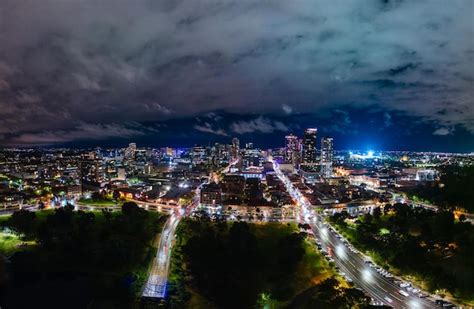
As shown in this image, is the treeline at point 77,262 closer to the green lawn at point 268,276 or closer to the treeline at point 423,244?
the green lawn at point 268,276

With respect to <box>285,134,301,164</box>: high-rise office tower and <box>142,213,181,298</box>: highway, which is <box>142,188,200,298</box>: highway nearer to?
<box>142,213,181,298</box>: highway

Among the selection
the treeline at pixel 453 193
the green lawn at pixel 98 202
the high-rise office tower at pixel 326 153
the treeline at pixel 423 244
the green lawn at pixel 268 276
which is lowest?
the green lawn at pixel 268 276

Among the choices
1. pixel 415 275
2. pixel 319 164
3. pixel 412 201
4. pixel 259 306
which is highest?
pixel 319 164

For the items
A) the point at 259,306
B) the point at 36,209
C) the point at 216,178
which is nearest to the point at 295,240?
the point at 259,306

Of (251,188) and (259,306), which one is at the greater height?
(251,188)

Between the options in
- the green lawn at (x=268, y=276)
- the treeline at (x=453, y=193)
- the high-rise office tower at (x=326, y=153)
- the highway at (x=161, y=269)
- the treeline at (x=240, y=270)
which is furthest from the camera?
the high-rise office tower at (x=326, y=153)

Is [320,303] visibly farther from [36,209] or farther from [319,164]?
[319,164]

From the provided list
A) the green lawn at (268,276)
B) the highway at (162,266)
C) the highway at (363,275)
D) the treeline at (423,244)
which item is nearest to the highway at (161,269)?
the highway at (162,266)
